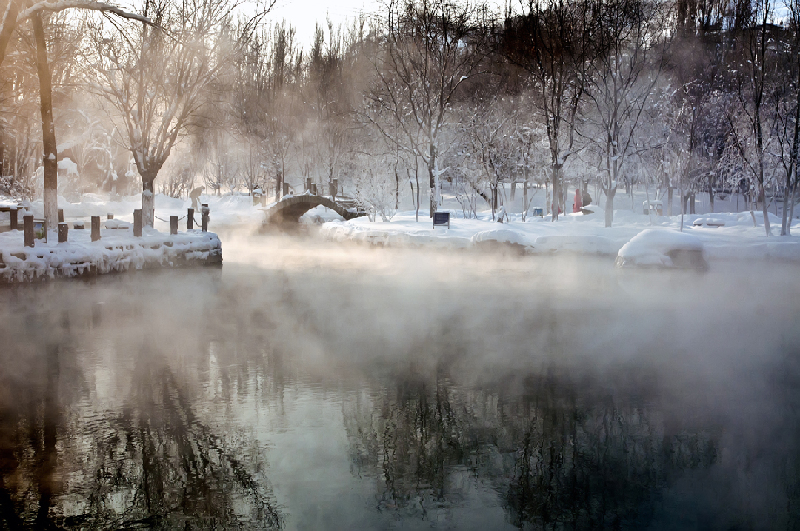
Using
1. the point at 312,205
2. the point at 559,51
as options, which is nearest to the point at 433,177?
the point at 559,51

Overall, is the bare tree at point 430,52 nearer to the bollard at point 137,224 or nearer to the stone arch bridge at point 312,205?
the stone arch bridge at point 312,205

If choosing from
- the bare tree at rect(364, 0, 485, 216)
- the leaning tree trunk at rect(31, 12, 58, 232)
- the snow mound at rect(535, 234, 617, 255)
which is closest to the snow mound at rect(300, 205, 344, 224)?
the bare tree at rect(364, 0, 485, 216)

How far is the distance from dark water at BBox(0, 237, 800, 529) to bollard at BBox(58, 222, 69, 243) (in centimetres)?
420

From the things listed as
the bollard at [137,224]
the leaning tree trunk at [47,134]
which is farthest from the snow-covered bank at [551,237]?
the leaning tree trunk at [47,134]

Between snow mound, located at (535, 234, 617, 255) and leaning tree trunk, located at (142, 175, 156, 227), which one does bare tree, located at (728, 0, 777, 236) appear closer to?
snow mound, located at (535, 234, 617, 255)

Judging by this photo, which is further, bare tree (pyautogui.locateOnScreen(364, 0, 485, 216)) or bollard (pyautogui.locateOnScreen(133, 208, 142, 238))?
bare tree (pyautogui.locateOnScreen(364, 0, 485, 216))

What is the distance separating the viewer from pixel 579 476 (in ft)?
19.9

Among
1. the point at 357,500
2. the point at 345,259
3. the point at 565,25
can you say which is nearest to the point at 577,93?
the point at 565,25

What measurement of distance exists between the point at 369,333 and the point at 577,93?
30.3 m

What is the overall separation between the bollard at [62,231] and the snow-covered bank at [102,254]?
137 millimetres

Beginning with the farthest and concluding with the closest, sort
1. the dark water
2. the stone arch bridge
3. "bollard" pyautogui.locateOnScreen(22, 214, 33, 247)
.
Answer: the stone arch bridge
"bollard" pyautogui.locateOnScreen(22, 214, 33, 247)
the dark water

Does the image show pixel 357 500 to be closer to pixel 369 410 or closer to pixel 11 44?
pixel 369 410

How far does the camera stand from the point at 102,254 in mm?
20625

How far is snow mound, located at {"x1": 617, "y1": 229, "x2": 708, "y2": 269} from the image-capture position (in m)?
23.4
